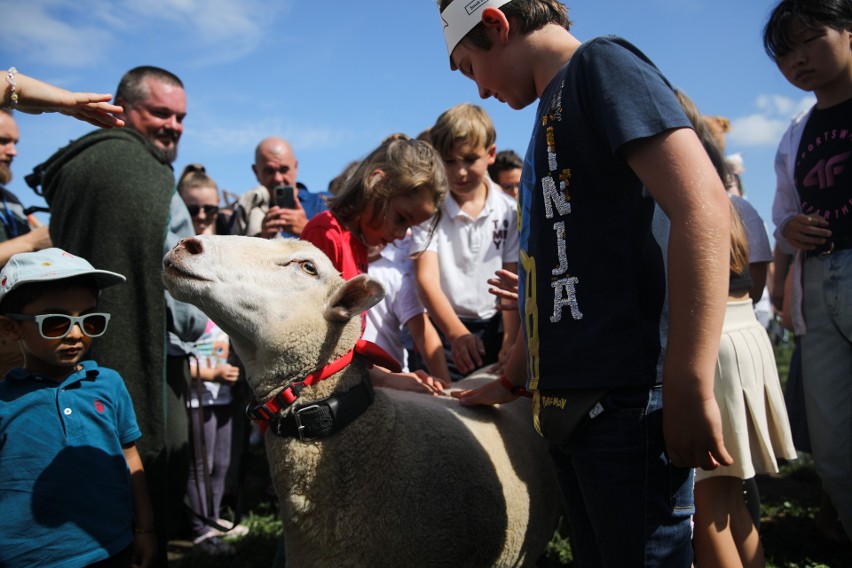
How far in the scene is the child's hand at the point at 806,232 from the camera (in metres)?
3.08

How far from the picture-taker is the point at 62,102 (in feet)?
7.22

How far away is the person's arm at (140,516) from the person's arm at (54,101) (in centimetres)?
122

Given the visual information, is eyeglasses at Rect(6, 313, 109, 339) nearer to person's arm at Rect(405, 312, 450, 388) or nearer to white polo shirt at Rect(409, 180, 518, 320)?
person's arm at Rect(405, 312, 450, 388)

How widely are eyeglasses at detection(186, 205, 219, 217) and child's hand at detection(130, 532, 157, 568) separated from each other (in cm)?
312

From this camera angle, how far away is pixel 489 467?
90.6 inches

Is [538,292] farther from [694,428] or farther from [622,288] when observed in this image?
[694,428]

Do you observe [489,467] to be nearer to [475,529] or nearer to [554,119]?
[475,529]

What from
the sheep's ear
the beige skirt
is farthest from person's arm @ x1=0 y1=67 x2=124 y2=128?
the beige skirt

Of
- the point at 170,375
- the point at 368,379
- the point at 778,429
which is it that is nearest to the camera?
the point at 368,379

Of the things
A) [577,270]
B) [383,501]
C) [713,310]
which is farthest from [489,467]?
[713,310]

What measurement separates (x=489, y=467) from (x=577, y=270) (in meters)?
1.05

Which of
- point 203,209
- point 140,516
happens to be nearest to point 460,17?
point 140,516

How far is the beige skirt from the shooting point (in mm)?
2521

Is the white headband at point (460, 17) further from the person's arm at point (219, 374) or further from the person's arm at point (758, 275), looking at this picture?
the person's arm at point (219, 374)
